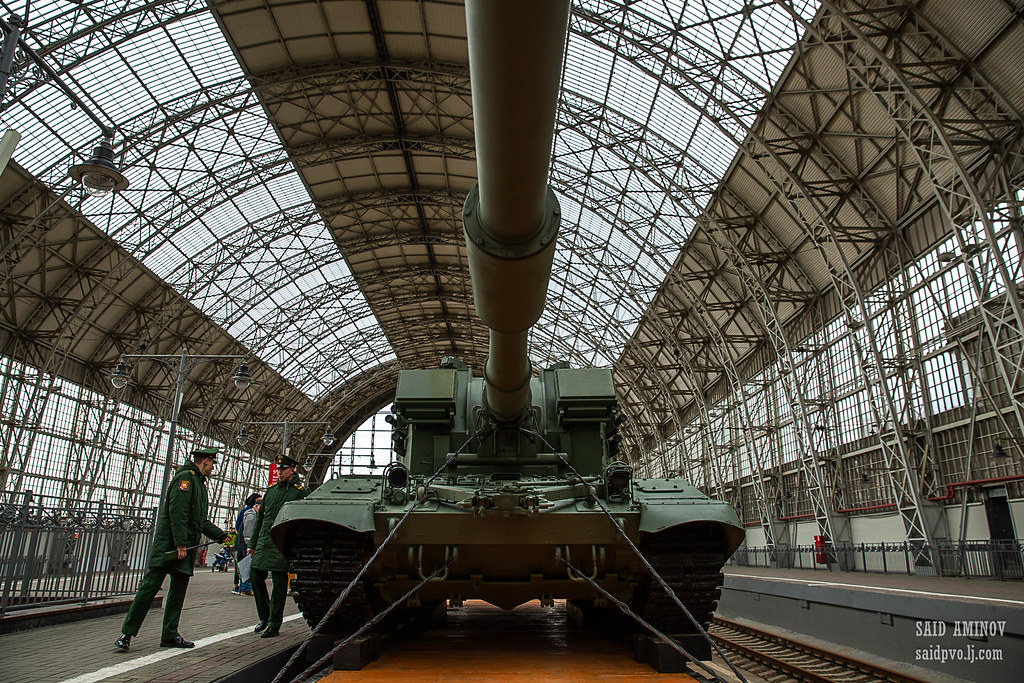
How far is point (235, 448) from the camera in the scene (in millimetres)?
46812

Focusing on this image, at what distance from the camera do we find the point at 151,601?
7.03m

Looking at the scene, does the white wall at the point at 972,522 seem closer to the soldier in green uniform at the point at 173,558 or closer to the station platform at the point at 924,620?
the station platform at the point at 924,620

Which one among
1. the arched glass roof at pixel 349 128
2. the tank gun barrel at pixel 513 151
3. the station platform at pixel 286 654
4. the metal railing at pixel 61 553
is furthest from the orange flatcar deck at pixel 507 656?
the arched glass roof at pixel 349 128

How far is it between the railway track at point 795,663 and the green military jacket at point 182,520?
6632mm

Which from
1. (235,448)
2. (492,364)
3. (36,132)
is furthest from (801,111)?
(235,448)

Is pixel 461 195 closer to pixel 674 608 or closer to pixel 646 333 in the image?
pixel 646 333

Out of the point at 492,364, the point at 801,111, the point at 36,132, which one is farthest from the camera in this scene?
the point at 36,132

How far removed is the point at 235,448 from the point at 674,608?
4478cm

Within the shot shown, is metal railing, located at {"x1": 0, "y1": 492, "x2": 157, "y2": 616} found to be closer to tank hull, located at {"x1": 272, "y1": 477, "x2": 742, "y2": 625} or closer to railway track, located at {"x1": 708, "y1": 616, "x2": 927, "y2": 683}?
tank hull, located at {"x1": 272, "y1": 477, "x2": 742, "y2": 625}

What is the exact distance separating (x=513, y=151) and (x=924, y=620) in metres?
8.78

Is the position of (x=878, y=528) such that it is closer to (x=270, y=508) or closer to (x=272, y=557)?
(x=270, y=508)

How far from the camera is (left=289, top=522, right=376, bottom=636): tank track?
22.3ft

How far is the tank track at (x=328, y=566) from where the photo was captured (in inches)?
268

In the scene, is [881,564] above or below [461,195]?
below
